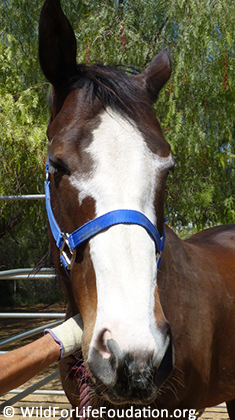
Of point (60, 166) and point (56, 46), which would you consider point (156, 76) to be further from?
point (60, 166)

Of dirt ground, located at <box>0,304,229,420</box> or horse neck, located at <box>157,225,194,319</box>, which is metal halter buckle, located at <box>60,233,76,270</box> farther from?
dirt ground, located at <box>0,304,229,420</box>

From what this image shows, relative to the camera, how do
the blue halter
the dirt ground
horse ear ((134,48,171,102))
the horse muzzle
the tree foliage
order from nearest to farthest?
the horse muzzle < the blue halter < horse ear ((134,48,171,102)) < the dirt ground < the tree foliage

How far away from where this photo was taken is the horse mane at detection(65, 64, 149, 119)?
1.44 meters

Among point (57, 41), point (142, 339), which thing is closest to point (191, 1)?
point (57, 41)

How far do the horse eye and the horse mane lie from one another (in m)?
0.27

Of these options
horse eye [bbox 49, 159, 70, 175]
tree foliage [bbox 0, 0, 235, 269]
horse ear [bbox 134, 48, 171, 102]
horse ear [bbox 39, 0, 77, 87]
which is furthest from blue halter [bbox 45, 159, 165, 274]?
tree foliage [bbox 0, 0, 235, 269]

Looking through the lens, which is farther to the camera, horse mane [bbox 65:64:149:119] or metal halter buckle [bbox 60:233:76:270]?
horse mane [bbox 65:64:149:119]

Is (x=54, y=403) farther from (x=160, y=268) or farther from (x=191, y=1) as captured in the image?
(x=191, y=1)

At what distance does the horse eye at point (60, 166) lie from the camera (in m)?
1.33

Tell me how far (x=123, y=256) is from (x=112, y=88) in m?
0.71

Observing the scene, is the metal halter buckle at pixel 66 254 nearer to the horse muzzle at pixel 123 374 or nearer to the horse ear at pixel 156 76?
the horse muzzle at pixel 123 374

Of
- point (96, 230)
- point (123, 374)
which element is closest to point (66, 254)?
point (96, 230)

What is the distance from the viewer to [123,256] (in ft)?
3.66

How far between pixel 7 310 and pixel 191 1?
9064 millimetres
